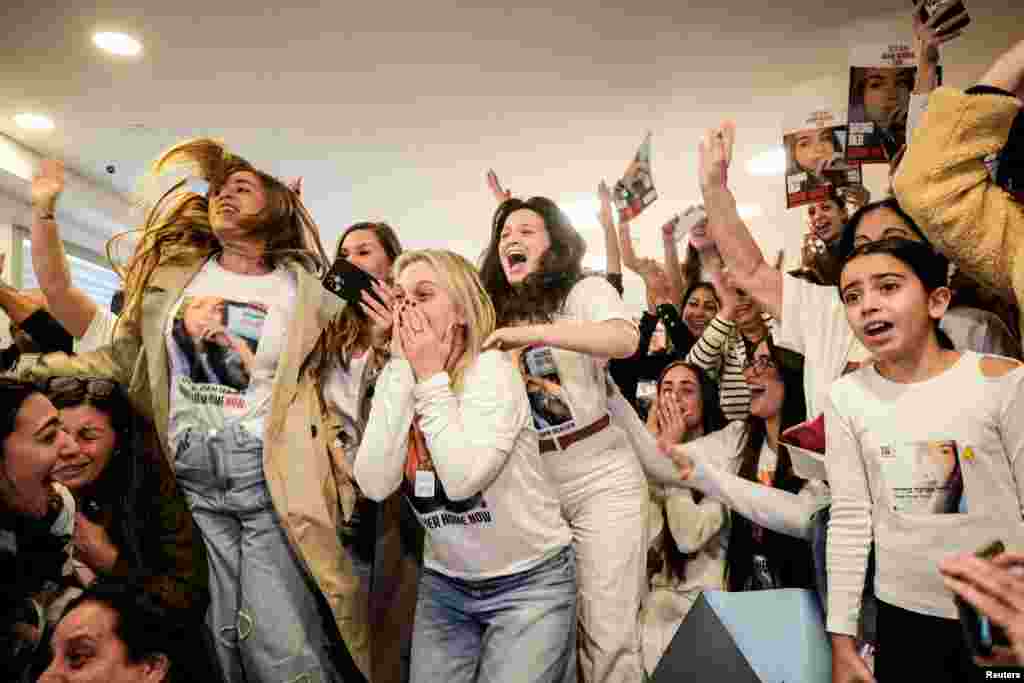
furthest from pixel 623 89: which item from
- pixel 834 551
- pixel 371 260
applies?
pixel 834 551

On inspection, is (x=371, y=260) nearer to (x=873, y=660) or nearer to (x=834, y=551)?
(x=834, y=551)

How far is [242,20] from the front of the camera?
330 cm

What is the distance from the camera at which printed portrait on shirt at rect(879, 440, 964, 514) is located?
1.33m

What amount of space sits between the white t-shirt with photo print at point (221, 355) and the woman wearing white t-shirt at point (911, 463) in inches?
56.8

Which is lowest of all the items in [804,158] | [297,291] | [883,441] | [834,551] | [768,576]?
[768,576]

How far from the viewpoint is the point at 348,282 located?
1886mm

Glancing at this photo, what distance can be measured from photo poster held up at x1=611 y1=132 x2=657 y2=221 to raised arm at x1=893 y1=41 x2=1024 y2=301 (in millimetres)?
1397

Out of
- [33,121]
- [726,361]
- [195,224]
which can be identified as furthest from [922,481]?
[33,121]

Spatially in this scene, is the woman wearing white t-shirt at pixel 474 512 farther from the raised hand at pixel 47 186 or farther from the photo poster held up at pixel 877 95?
the photo poster held up at pixel 877 95

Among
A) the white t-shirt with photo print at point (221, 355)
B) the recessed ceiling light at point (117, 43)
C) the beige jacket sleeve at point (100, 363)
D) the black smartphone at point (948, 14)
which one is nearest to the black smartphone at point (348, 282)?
the white t-shirt with photo print at point (221, 355)

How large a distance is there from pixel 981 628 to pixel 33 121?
17.6 ft

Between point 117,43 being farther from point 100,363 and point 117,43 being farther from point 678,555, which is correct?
point 678,555

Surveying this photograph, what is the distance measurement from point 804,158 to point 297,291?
195 cm

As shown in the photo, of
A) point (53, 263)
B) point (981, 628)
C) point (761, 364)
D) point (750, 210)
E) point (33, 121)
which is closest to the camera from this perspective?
point (981, 628)
